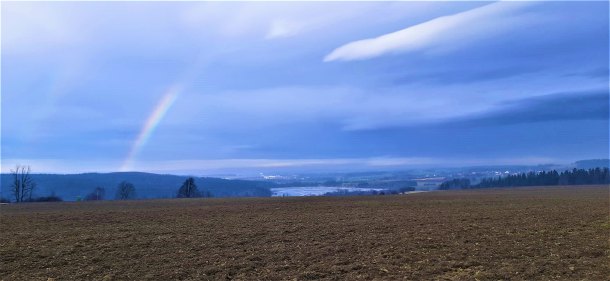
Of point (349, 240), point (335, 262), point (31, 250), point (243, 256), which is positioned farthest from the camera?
point (349, 240)

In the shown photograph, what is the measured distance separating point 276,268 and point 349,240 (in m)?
5.37

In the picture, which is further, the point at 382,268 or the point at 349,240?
the point at 349,240

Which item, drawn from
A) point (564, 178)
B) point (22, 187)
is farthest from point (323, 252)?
point (564, 178)

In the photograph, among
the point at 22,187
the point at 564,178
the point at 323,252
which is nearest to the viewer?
the point at 323,252

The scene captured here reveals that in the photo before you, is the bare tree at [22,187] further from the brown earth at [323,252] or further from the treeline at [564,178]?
the treeline at [564,178]

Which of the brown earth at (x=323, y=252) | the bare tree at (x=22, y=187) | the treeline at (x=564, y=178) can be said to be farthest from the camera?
the treeline at (x=564, y=178)

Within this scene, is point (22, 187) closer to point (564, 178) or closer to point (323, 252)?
point (323, 252)

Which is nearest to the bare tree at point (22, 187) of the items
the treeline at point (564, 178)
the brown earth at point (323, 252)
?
the brown earth at point (323, 252)

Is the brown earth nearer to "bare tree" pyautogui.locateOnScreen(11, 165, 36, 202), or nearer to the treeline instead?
"bare tree" pyautogui.locateOnScreen(11, 165, 36, 202)

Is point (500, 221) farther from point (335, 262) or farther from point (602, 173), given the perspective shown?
point (602, 173)

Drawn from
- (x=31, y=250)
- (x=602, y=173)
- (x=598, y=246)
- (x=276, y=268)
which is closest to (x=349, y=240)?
(x=276, y=268)

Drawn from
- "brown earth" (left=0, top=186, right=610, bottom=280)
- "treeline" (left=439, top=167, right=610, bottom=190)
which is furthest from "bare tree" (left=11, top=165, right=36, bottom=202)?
"treeline" (left=439, top=167, right=610, bottom=190)

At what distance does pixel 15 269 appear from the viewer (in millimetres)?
13711

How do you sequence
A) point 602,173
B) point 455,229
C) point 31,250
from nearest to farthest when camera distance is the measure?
point 31,250, point 455,229, point 602,173
